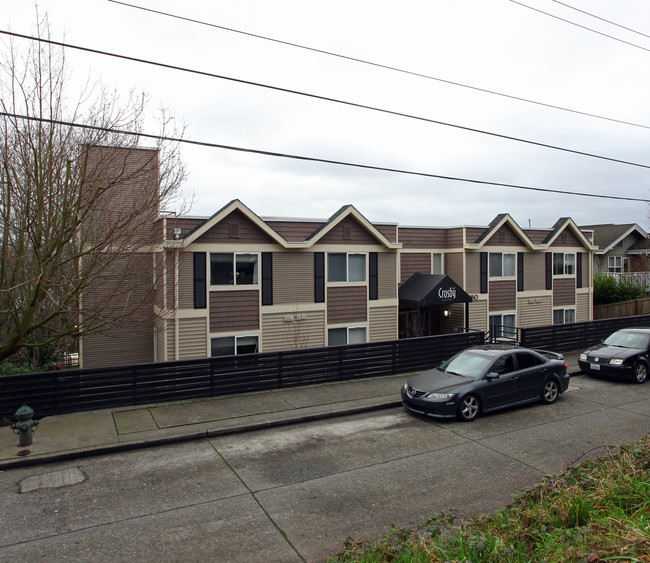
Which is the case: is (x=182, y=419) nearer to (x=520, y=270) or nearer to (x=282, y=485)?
(x=282, y=485)

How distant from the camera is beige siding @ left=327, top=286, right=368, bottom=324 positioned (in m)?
19.0

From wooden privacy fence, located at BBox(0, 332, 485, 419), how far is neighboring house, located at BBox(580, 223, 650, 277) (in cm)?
3050

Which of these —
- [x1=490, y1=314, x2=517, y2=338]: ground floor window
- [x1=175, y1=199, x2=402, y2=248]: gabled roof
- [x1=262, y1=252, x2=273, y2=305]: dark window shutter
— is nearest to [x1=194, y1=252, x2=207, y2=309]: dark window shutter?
[x1=175, y1=199, x2=402, y2=248]: gabled roof

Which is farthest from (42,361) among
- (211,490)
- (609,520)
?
(609,520)

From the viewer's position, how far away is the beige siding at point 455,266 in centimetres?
2277

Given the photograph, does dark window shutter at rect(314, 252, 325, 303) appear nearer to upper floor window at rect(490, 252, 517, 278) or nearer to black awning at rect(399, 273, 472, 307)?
black awning at rect(399, 273, 472, 307)

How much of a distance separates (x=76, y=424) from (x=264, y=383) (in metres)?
4.51

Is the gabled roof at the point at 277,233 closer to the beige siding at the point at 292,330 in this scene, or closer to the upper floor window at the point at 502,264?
the beige siding at the point at 292,330

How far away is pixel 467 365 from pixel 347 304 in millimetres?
7885

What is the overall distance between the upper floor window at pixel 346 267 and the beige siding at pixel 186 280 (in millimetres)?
5168

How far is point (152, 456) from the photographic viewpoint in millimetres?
8953

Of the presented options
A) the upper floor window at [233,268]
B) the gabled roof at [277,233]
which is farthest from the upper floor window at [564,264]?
the upper floor window at [233,268]

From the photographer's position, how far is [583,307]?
2625cm

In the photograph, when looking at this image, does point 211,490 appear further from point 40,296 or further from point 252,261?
point 252,261
